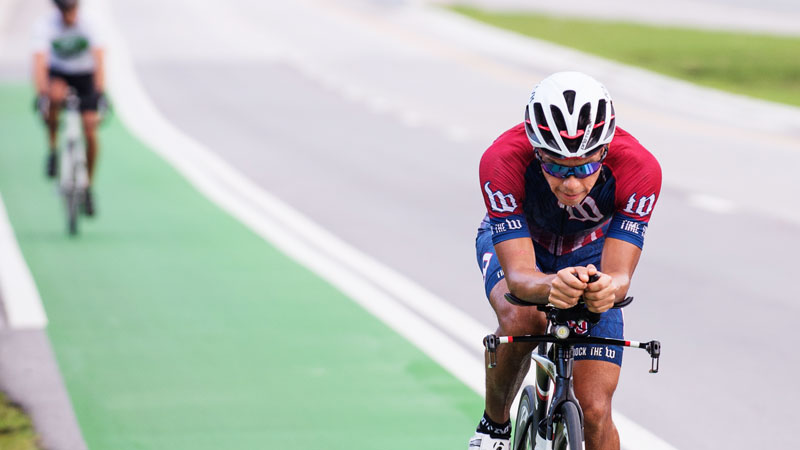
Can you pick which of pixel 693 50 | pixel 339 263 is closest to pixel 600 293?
pixel 339 263

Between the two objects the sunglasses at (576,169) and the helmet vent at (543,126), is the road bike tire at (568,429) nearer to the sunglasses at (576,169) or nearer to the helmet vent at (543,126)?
the sunglasses at (576,169)

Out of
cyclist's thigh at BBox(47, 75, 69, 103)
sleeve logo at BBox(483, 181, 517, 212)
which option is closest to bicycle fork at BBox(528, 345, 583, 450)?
sleeve logo at BBox(483, 181, 517, 212)

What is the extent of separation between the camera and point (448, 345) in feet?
28.0

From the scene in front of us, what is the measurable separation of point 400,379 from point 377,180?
26.8ft

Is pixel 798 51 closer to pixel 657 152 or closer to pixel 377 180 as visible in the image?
pixel 657 152

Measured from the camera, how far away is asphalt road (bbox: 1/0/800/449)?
8.20m

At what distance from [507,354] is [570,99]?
3.59 feet

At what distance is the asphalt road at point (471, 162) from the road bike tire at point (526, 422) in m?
1.49

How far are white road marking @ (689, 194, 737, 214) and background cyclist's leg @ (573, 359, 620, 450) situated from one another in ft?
31.2

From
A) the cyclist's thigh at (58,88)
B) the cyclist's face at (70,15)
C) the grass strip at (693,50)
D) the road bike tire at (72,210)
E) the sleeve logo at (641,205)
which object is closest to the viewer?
the sleeve logo at (641,205)

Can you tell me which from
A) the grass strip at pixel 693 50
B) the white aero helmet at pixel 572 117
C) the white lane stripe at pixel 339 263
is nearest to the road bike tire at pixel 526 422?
the white aero helmet at pixel 572 117

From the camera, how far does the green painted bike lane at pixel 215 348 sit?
688 cm

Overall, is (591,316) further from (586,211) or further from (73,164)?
(73,164)

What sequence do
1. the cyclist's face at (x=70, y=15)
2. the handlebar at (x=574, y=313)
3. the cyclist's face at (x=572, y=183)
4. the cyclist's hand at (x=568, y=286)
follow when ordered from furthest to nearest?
the cyclist's face at (x=70, y=15), the cyclist's face at (x=572, y=183), the handlebar at (x=574, y=313), the cyclist's hand at (x=568, y=286)
